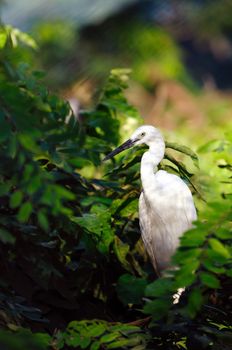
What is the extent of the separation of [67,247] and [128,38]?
816 centimetres

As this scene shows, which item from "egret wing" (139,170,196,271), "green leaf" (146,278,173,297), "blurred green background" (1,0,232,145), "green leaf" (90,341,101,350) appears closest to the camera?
"green leaf" (146,278,173,297)

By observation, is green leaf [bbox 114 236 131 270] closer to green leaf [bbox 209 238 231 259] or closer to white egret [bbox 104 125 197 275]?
white egret [bbox 104 125 197 275]

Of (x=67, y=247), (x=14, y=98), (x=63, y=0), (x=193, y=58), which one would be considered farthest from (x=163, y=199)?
(x=193, y=58)

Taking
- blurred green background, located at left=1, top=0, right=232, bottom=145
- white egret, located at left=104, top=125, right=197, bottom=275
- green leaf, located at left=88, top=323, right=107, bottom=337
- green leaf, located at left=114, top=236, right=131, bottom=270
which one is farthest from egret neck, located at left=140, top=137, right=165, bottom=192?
blurred green background, located at left=1, top=0, right=232, bottom=145

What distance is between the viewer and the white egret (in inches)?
128

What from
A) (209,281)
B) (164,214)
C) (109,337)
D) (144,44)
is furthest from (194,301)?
(144,44)

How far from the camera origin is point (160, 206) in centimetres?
330

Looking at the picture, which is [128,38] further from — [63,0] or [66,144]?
[66,144]

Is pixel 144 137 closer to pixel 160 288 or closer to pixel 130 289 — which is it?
pixel 130 289

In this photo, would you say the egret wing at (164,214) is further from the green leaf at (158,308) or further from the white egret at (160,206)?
the green leaf at (158,308)

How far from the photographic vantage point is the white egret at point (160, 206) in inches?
128

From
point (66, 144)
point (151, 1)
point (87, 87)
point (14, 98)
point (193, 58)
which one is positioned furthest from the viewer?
point (193, 58)

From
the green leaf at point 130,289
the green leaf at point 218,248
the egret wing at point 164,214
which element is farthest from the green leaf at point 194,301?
the green leaf at point 130,289

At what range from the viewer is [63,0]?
10.6m
